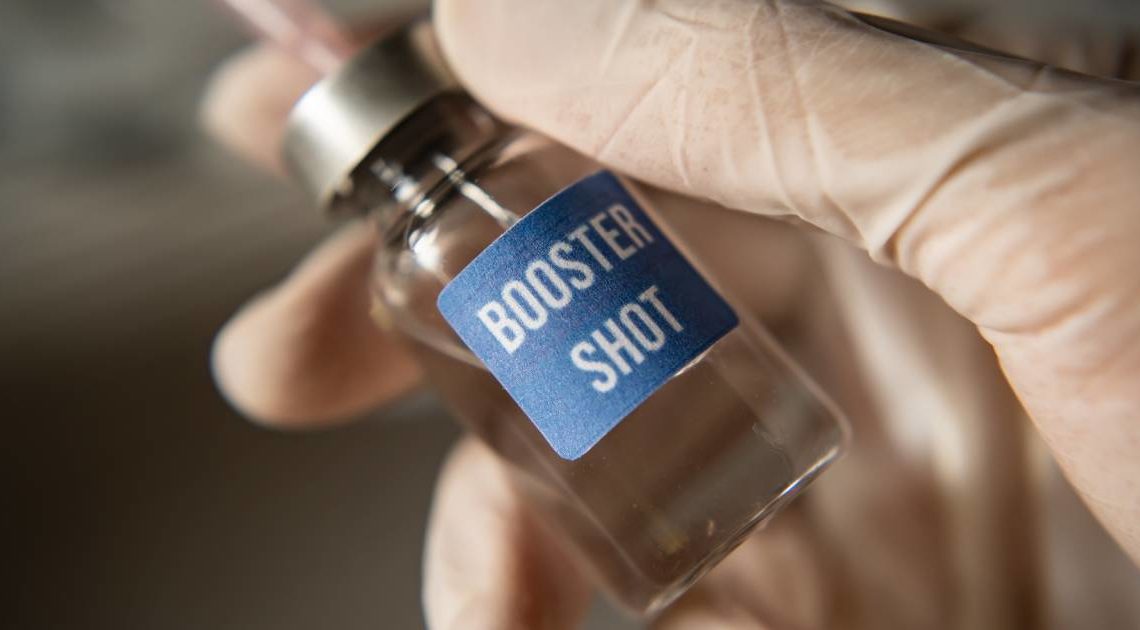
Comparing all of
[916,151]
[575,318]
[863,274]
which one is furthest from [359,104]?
[863,274]

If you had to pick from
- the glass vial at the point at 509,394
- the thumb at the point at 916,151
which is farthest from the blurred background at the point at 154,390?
the thumb at the point at 916,151

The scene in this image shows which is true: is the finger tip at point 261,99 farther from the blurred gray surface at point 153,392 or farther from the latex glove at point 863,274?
the blurred gray surface at point 153,392

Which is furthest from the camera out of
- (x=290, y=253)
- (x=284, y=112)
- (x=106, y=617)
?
(x=290, y=253)

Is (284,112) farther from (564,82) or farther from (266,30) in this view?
(564,82)

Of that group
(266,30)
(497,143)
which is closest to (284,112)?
(266,30)

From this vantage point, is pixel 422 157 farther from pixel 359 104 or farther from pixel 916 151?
pixel 916 151

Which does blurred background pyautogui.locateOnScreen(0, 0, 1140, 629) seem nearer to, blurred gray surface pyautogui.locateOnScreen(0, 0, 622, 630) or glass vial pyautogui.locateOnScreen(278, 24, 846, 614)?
blurred gray surface pyautogui.locateOnScreen(0, 0, 622, 630)

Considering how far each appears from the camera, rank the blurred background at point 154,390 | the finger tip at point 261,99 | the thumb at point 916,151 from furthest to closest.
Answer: the blurred background at point 154,390, the finger tip at point 261,99, the thumb at point 916,151
